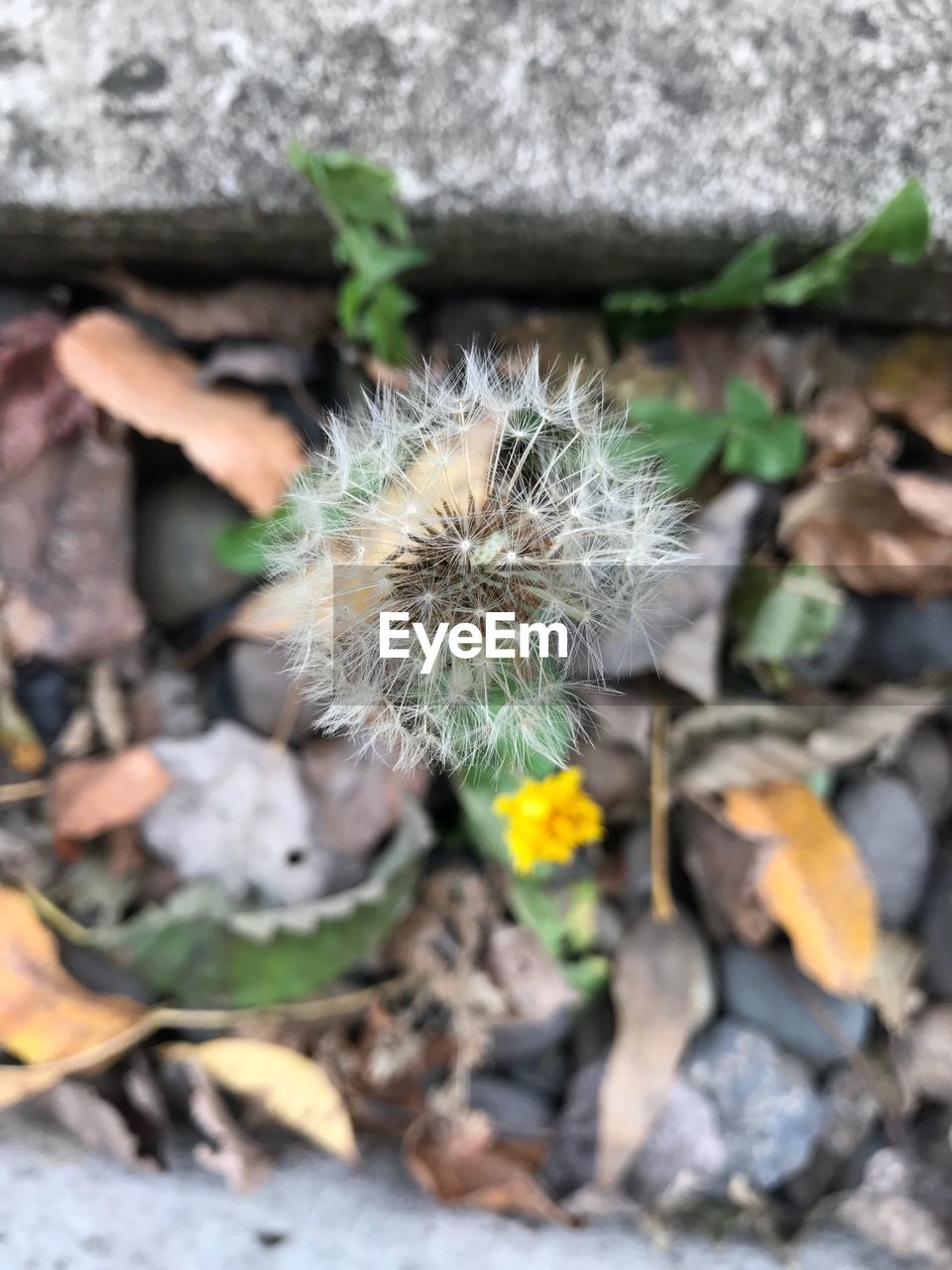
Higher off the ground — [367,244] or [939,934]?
[367,244]

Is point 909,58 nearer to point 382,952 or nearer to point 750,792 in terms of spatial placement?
point 750,792

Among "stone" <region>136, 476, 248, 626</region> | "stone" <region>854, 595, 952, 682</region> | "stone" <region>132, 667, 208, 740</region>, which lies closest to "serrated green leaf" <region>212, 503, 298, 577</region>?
"stone" <region>136, 476, 248, 626</region>

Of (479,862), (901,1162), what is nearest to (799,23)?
(479,862)

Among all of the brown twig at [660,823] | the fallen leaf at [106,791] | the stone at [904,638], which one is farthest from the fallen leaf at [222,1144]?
the stone at [904,638]

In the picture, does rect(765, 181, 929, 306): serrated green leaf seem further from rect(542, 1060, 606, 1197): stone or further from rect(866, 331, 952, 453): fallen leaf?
rect(542, 1060, 606, 1197): stone

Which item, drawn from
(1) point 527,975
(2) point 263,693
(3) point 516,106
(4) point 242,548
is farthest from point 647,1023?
(3) point 516,106

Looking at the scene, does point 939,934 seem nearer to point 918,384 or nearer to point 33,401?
point 918,384
